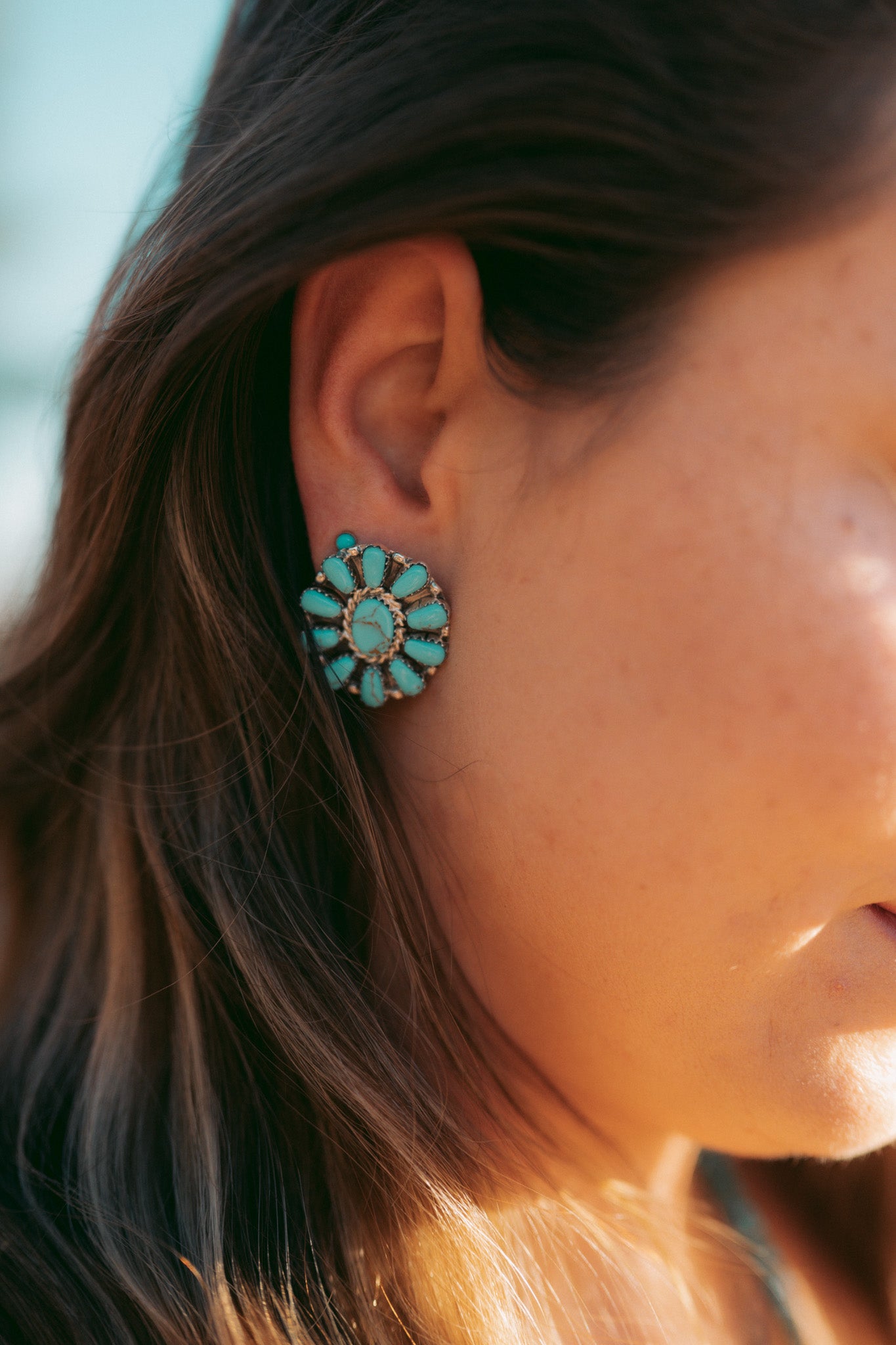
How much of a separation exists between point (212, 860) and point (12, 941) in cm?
42

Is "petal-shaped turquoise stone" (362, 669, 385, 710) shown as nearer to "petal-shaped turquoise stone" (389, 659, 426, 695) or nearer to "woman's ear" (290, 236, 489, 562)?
"petal-shaped turquoise stone" (389, 659, 426, 695)

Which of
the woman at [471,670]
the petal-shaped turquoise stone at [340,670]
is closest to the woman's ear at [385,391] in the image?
the woman at [471,670]

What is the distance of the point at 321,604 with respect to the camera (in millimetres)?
1120

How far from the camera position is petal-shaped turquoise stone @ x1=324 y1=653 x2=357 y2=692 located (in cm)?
113

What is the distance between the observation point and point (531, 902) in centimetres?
109

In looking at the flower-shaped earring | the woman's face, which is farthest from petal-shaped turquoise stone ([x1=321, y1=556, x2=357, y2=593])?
the woman's face

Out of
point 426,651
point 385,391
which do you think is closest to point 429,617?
point 426,651

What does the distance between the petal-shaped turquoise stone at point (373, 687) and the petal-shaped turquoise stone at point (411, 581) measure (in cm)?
9

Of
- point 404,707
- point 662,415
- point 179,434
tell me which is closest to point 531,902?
point 404,707

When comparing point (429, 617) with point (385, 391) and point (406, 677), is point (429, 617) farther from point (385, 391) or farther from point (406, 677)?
point (385, 391)

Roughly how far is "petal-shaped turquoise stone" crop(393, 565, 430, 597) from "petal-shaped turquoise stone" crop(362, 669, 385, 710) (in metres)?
0.09

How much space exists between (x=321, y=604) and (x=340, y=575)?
4 centimetres

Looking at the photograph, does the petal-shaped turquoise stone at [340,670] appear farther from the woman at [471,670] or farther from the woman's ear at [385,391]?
the woman's ear at [385,391]

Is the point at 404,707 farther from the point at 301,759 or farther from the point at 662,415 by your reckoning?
the point at 662,415
